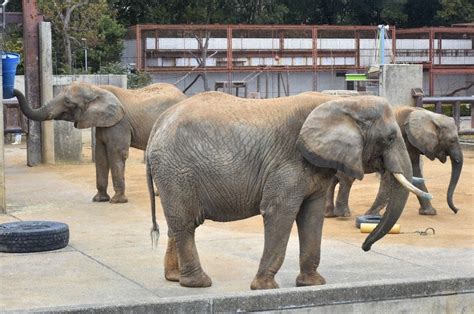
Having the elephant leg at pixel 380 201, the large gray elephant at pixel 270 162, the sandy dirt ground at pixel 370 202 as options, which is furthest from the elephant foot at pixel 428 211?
the large gray elephant at pixel 270 162

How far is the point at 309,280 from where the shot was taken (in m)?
8.48

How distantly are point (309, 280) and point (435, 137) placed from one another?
4.76 meters

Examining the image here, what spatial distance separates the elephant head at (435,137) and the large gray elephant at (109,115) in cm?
444

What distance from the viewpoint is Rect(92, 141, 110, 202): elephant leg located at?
48.6ft

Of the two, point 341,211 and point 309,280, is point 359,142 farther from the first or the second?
Result: point 341,211

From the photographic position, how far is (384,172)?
841cm

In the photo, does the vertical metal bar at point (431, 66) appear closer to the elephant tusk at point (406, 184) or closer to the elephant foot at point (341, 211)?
the elephant foot at point (341, 211)

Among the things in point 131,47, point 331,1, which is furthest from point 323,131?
point 331,1

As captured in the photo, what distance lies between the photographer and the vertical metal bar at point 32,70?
19641 millimetres

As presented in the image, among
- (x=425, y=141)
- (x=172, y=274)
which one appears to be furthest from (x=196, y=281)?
(x=425, y=141)

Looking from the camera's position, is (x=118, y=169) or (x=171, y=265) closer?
(x=171, y=265)

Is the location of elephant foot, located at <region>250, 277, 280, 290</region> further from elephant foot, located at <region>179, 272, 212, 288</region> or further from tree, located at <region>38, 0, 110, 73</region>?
tree, located at <region>38, 0, 110, 73</region>

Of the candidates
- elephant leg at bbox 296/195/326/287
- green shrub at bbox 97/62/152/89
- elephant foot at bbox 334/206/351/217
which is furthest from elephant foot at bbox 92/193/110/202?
green shrub at bbox 97/62/152/89

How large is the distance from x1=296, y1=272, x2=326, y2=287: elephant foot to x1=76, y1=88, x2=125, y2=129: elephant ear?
666cm
